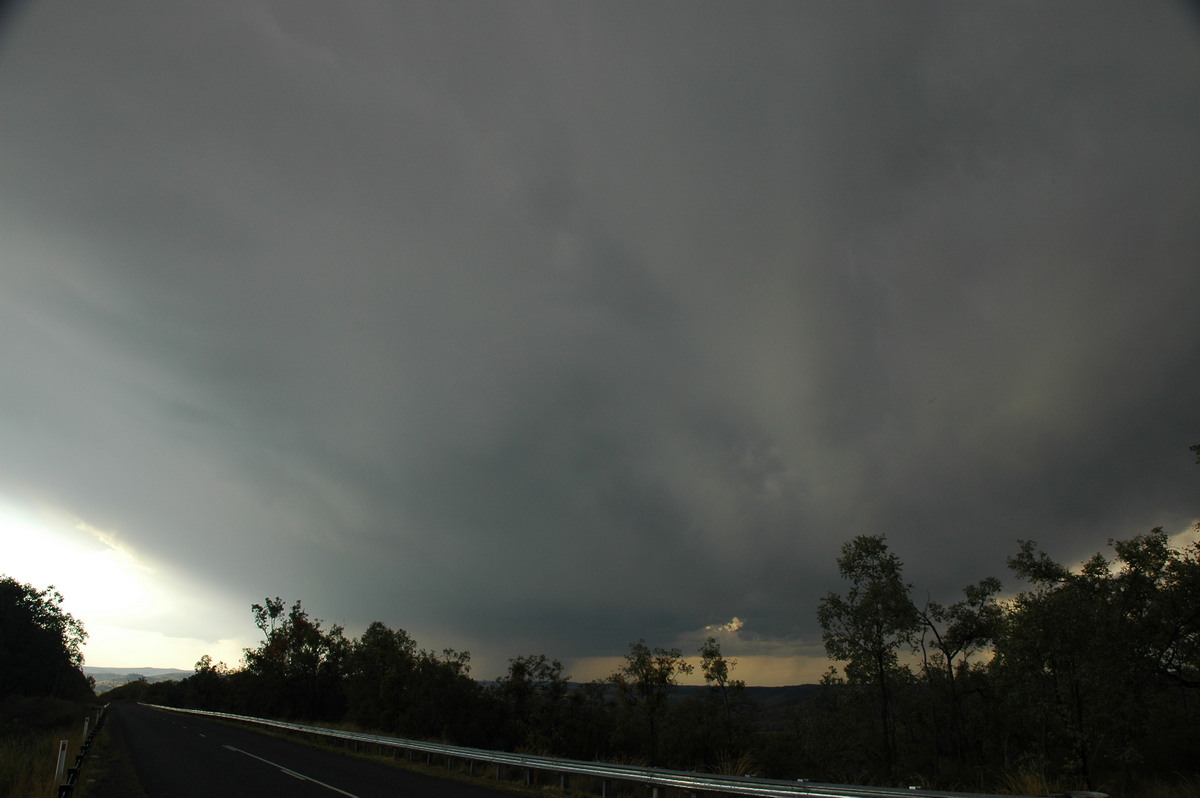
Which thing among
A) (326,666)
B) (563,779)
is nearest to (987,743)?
(563,779)

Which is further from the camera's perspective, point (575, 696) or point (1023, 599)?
point (575, 696)

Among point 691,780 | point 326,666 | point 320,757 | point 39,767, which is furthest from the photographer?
point 326,666

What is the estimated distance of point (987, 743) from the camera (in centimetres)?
4959

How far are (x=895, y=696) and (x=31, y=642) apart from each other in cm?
12756

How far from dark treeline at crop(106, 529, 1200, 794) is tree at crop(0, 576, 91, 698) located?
32.3 meters

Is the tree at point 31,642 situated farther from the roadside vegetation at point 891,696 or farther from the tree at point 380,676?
the tree at point 380,676

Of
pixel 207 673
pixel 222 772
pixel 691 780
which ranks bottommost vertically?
pixel 207 673

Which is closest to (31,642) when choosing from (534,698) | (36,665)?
(36,665)

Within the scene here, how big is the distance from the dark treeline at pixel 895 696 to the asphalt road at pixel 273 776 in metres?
6.31

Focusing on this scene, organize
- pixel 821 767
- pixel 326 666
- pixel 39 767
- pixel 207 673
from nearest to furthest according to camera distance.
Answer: pixel 39 767 < pixel 821 767 < pixel 326 666 < pixel 207 673

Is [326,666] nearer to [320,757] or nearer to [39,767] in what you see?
[320,757]

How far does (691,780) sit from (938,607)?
121ft

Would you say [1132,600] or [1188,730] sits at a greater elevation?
[1132,600]

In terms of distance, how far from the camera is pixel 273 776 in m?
16.6
